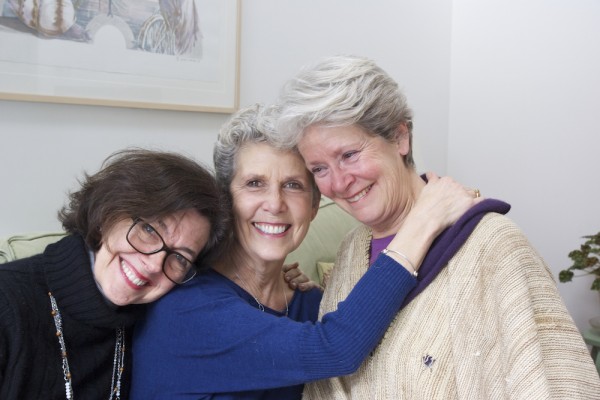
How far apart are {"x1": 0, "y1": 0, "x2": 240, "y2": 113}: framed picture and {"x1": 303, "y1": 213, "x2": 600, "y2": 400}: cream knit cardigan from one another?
1342 mm

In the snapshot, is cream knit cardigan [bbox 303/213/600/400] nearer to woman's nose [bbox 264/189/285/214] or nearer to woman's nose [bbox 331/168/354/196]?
woman's nose [bbox 331/168/354/196]

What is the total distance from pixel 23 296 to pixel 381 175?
817 mm

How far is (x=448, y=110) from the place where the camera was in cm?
331

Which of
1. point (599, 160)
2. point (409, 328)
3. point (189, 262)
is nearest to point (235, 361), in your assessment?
point (189, 262)

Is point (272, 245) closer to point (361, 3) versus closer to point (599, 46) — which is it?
point (361, 3)

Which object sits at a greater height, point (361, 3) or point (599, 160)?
point (361, 3)

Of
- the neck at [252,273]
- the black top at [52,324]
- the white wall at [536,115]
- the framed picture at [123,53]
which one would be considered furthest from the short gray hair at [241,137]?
the white wall at [536,115]

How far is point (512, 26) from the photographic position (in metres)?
2.95

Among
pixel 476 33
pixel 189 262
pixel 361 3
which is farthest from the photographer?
pixel 476 33

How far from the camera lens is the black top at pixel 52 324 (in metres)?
1.11

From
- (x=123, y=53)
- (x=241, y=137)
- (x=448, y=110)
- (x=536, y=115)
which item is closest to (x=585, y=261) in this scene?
(x=536, y=115)

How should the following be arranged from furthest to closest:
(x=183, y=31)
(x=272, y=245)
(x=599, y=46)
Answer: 1. (x=599, y=46)
2. (x=183, y=31)
3. (x=272, y=245)

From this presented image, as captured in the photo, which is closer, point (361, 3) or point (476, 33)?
point (361, 3)

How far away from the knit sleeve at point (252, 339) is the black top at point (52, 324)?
4.7 inches
